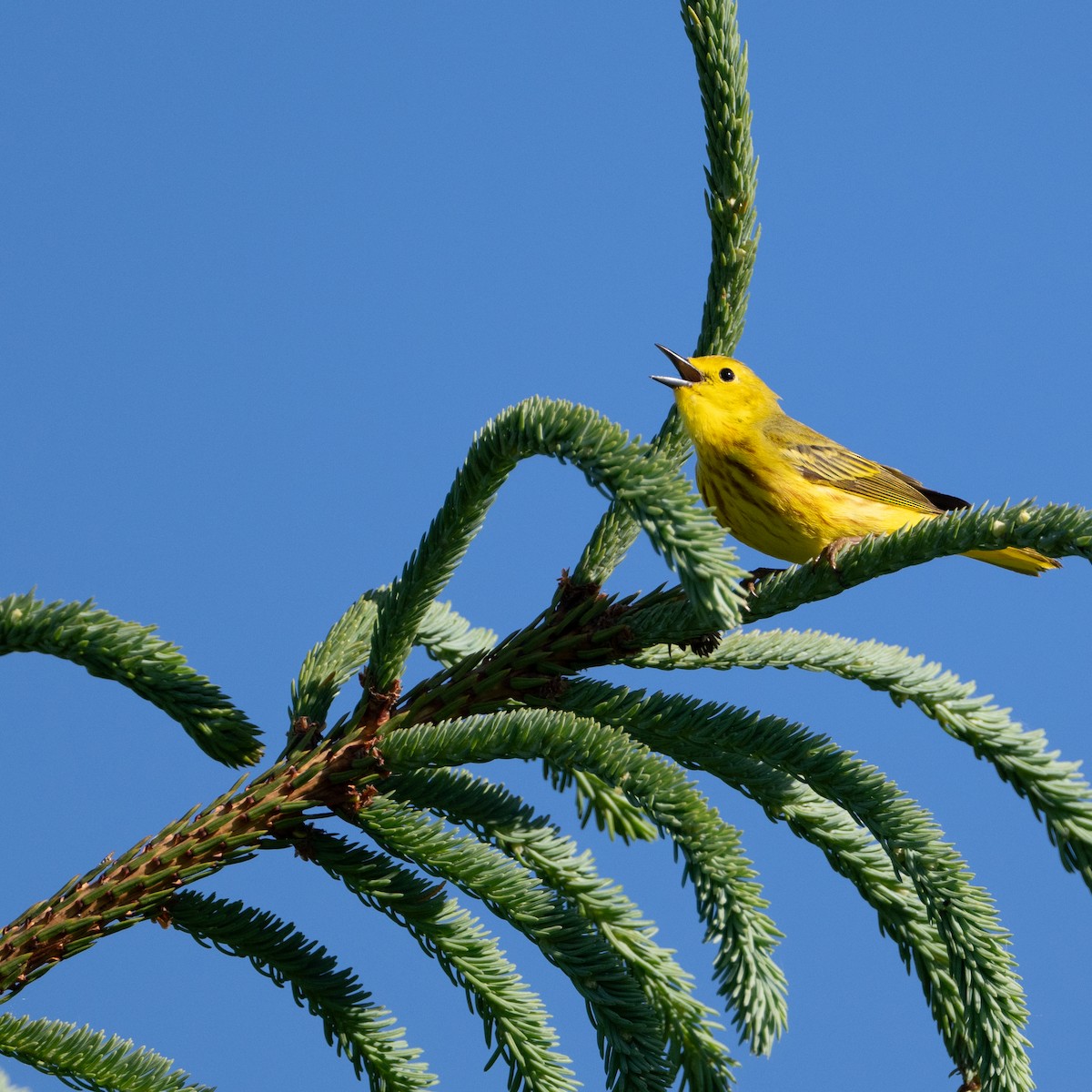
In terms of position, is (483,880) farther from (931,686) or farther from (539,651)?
(931,686)

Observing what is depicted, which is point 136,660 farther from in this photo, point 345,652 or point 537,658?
point 537,658

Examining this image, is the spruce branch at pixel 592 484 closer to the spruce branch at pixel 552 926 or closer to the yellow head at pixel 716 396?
the spruce branch at pixel 552 926

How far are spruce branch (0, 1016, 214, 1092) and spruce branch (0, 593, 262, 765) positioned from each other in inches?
21.5

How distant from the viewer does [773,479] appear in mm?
3982

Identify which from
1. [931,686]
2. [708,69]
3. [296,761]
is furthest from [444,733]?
[708,69]

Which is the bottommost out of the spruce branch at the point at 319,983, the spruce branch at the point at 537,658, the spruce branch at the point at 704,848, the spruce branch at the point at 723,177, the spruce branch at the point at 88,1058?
the spruce branch at the point at 88,1058

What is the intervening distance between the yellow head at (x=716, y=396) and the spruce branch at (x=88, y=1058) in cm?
241

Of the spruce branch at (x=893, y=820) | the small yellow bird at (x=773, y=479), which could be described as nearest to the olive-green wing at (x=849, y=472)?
the small yellow bird at (x=773, y=479)

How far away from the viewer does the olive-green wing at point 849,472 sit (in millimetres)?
4262

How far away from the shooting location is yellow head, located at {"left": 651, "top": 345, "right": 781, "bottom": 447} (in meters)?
3.96

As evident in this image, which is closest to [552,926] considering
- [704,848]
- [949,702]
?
[704,848]

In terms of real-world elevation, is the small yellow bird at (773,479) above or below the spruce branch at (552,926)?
above

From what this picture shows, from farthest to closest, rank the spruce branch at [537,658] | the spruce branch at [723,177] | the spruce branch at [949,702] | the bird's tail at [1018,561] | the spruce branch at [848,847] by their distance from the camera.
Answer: the bird's tail at [1018,561] < the spruce branch at [723,177] < the spruce branch at [537,658] < the spruce branch at [848,847] < the spruce branch at [949,702]

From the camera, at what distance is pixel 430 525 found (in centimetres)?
234
